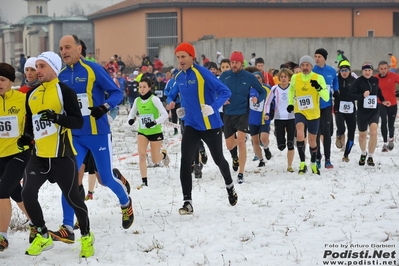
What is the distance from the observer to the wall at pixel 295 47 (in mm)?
40062

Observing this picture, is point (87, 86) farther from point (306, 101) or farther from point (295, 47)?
point (295, 47)

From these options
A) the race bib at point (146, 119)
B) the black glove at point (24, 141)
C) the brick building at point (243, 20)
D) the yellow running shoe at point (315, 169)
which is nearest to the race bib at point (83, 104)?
the black glove at point (24, 141)

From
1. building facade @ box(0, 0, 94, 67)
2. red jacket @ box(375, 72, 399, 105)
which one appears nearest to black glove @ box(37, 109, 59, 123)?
red jacket @ box(375, 72, 399, 105)

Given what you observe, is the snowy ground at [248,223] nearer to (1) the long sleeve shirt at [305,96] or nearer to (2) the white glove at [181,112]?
(1) the long sleeve shirt at [305,96]

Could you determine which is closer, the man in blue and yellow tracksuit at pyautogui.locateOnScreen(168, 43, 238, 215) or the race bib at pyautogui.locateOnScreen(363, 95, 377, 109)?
the man in blue and yellow tracksuit at pyautogui.locateOnScreen(168, 43, 238, 215)

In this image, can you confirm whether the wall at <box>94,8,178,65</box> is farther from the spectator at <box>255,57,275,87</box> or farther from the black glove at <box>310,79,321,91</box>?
the black glove at <box>310,79,321,91</box>

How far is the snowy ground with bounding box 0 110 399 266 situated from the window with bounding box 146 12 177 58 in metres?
39.2

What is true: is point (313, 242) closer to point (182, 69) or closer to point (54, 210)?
point (182, 69)

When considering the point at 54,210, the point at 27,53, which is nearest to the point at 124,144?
the point at 54,210

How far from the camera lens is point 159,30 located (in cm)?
5200

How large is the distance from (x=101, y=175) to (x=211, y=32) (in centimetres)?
4547

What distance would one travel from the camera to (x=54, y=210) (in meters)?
10.1

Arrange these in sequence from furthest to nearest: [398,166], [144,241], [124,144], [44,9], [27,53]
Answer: [44,9] → [27,53] → [124,144] → [398,166] → [144,241]

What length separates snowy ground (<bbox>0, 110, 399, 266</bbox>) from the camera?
7238mm
